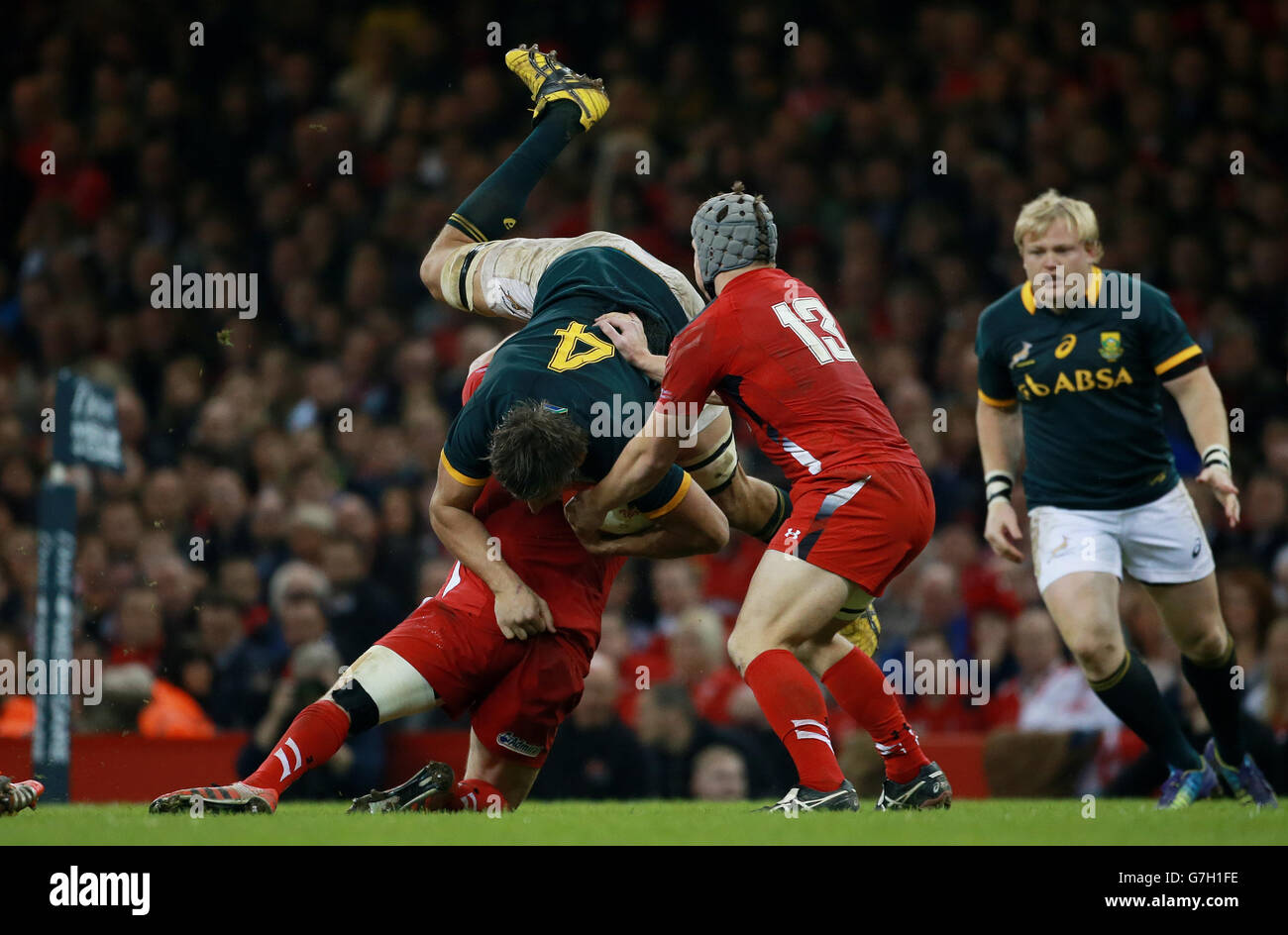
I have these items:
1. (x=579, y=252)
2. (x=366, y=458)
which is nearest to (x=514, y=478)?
(x=579, y=252)

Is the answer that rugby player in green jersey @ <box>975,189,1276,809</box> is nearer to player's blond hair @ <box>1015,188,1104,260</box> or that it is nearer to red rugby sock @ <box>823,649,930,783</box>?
player's blond hair @ <box>1015,188,1104,260</box>

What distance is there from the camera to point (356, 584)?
9.47 m

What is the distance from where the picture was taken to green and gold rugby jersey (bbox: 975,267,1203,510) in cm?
621

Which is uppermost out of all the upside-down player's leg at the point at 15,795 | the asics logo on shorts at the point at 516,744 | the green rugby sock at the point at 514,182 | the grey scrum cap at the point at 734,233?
the green rugby sock at the point at 514,182

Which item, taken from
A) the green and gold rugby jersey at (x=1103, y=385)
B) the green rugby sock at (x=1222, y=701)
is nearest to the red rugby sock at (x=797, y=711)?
the green and gold rugby jersey at (x=1103, y=385)

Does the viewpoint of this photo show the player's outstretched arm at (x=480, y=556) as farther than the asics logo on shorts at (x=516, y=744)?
No

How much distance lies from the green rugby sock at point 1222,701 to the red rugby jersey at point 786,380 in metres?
1.83

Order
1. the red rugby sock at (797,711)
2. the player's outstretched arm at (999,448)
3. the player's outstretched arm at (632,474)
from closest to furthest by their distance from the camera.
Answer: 1. the red rugby sock at (797,711)
2. the player's outstretched arm at (632,474)
3. the player's outstretched arm at (999,448)

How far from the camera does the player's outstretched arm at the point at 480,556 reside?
565 cm

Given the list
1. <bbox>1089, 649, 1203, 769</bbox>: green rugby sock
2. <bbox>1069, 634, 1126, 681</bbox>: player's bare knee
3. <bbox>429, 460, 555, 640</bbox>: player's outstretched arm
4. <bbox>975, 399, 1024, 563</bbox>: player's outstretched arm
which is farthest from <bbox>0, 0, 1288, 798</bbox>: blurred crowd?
<bbox>429, 460, 555, 640</bbox>: player's outstretched arm

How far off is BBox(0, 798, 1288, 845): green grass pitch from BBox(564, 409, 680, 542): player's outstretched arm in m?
1.04

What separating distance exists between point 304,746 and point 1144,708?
3.19 meters

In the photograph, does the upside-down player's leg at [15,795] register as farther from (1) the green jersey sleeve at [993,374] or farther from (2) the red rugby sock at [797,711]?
(1) the green jersey sleeve at [993,374]

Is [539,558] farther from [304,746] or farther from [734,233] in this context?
[734,233]
